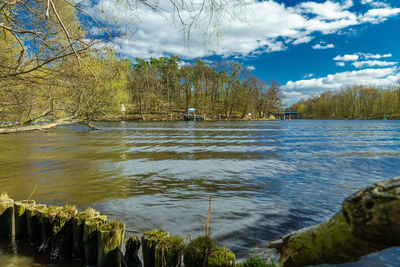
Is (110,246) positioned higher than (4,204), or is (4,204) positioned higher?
(4,204)

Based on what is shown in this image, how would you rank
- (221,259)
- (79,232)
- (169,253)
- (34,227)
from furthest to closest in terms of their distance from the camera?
(34,227) → (79,232) → (169,253) → (221,259)

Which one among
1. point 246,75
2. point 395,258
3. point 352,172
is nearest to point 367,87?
point 246,75

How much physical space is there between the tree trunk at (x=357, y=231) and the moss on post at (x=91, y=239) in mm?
2632

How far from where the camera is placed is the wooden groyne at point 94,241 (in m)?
2.56


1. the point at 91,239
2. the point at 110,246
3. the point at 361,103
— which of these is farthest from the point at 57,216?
the point at 361,103

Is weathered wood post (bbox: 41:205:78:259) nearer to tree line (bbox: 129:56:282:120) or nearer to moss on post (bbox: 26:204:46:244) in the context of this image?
moss on post (bbox: 26:204:46:244)

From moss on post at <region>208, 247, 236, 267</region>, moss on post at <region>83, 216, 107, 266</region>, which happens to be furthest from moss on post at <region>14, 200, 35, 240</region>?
moss on post at <region>208, 247, 236, 267</region>

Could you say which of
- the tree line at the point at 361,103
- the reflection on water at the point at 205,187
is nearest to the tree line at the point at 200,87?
the tree line at the point at 361,103

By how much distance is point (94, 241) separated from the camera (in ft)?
10.6

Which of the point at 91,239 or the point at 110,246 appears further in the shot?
the point at 91,239

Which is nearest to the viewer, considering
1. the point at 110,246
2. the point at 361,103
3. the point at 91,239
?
the point at 110,246

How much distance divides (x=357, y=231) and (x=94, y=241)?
3210mm

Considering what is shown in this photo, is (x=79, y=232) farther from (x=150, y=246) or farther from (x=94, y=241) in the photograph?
(x=150, y=246)

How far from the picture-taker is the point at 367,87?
10362 cm
